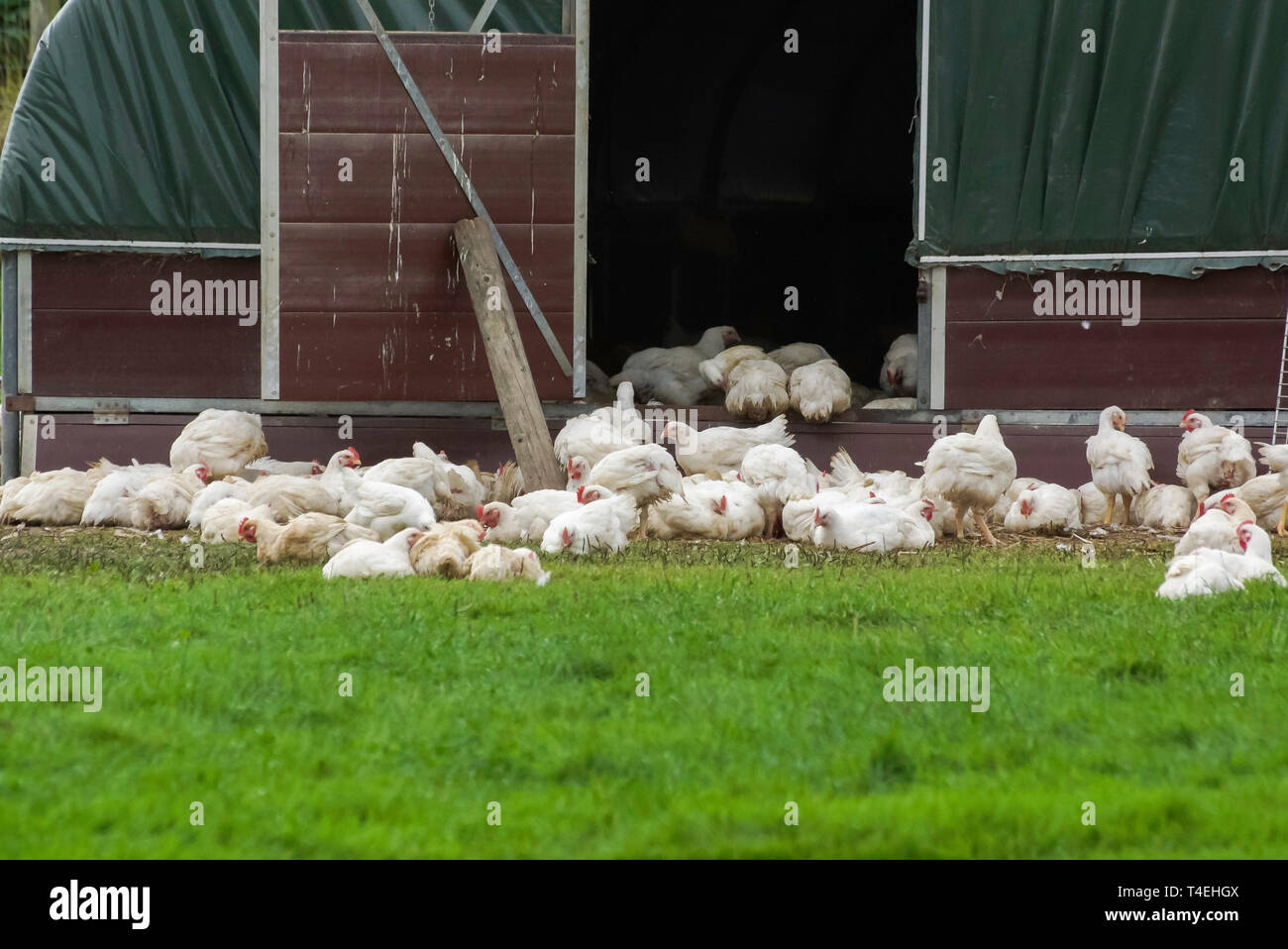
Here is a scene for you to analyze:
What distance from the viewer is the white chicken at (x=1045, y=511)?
35.1 ft

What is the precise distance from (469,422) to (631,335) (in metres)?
5.74

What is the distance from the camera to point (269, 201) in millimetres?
11656

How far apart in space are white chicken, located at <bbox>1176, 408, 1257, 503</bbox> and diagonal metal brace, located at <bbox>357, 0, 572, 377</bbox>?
4.66 meters

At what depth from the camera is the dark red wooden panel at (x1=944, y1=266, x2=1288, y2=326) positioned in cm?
1184

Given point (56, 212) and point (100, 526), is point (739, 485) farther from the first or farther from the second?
point (56, 212)

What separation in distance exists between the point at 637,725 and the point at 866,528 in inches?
199

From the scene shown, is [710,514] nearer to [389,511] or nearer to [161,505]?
[389,511]

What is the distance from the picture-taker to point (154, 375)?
12758 mm

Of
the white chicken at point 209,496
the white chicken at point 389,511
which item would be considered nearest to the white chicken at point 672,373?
the white chicken at point 209,496

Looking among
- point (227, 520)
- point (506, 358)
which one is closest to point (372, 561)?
point (227, 520)

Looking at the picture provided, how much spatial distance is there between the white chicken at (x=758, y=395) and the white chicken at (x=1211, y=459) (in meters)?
3.01

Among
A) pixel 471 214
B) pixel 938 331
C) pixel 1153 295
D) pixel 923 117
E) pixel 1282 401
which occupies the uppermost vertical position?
pixel 923 117
